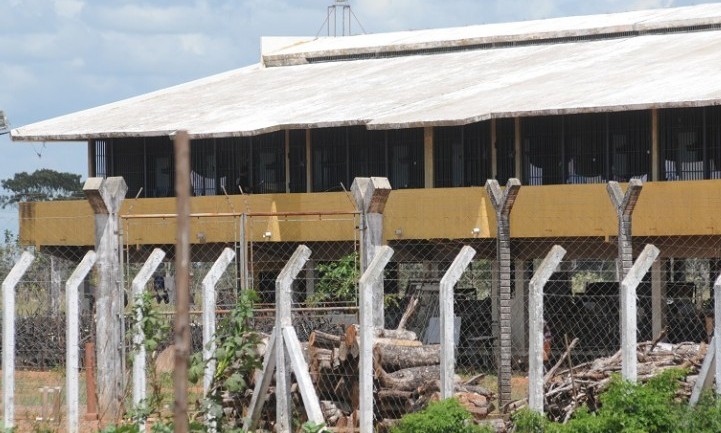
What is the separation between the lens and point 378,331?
1414cm

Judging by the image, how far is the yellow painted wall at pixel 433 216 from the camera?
27297 millimetres

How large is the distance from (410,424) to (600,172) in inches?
715

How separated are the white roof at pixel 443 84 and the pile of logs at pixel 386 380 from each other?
12.5 meters

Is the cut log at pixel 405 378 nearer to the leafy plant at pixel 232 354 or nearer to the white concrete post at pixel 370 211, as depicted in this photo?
the white concrete post at pixel 370 211

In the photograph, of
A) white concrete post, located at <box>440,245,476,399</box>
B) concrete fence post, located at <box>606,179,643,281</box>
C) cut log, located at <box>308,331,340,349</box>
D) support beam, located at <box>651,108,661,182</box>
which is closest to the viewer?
white concrete post, located at <box>440,245,476,399</box>

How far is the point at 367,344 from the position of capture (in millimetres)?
12664

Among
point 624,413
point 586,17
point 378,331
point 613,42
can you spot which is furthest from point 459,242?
point 624,413

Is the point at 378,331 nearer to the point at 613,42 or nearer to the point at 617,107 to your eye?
the point at 617,107

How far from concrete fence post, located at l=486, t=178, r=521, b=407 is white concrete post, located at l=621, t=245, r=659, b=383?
6.91 feet

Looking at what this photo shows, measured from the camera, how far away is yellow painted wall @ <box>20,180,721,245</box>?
27.3 m

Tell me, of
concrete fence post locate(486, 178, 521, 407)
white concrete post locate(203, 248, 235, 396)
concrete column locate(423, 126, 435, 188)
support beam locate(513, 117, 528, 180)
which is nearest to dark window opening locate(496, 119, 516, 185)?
support beam locate(513, 117, 528, 180)

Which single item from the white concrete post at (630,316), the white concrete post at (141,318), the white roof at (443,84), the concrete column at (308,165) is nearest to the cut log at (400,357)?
the white concrete post at (141,318)

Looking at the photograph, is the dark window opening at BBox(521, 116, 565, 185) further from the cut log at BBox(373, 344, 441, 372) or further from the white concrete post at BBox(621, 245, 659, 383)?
the white concrete post at BBox(621, 245, 659, 383)

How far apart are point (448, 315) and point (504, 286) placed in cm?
231
